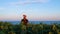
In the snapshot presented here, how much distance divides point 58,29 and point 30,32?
2.63ft

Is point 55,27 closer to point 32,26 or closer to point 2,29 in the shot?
point 32,26

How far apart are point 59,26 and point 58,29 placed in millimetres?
196

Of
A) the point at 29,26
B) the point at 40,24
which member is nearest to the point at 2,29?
the point at 29,26

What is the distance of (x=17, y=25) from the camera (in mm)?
5469

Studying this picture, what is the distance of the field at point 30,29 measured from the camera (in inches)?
203

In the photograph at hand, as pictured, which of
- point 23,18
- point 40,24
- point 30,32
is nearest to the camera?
point 30,32

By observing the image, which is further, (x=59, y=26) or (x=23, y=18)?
(x=23, y=18)

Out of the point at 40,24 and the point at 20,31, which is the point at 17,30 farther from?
the point at 40,24

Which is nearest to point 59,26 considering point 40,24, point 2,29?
point 40,24

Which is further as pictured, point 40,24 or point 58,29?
point 40,24

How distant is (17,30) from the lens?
5.30 m

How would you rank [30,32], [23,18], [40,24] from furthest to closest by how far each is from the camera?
[23,18] < [40,24] < [30,32]

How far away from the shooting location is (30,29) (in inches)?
210

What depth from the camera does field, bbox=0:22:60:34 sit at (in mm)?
5154
